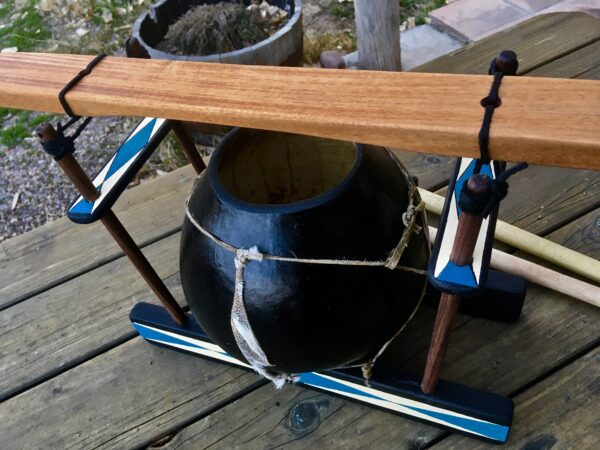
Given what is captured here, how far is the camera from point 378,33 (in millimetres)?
1812

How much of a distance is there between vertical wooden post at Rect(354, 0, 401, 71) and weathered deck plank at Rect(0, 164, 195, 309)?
2.40ft

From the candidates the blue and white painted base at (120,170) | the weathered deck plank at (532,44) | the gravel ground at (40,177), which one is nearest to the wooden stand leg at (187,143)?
the blue and white painted base at (120,170)

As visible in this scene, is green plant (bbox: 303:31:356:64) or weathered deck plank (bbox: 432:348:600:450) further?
green plant (bbox: 303:31:356:64)

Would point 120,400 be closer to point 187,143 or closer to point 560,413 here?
point 187,143

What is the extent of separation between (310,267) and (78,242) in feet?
2.94

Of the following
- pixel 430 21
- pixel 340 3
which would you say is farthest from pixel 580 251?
pixel 340 3

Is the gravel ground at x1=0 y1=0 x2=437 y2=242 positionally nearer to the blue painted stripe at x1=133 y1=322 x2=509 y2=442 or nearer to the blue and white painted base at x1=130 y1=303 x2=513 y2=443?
the blue painted stripe at x1=133 y1=322 x2=509 y2=442

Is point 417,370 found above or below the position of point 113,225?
below

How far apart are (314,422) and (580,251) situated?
682mm

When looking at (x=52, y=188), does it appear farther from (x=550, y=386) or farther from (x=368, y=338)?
(x=550, y=386)

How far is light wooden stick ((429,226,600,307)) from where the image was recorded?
3.67 ft

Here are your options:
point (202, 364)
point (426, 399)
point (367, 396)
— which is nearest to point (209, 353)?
point (202, 364)

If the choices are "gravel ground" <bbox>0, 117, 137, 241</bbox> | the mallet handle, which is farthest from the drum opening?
"gravel ground" <bbox>0, 117, 137, 241</bbox>

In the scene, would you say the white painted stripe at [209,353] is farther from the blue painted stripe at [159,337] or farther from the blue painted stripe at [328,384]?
the blue painted stripe at [328,384]
